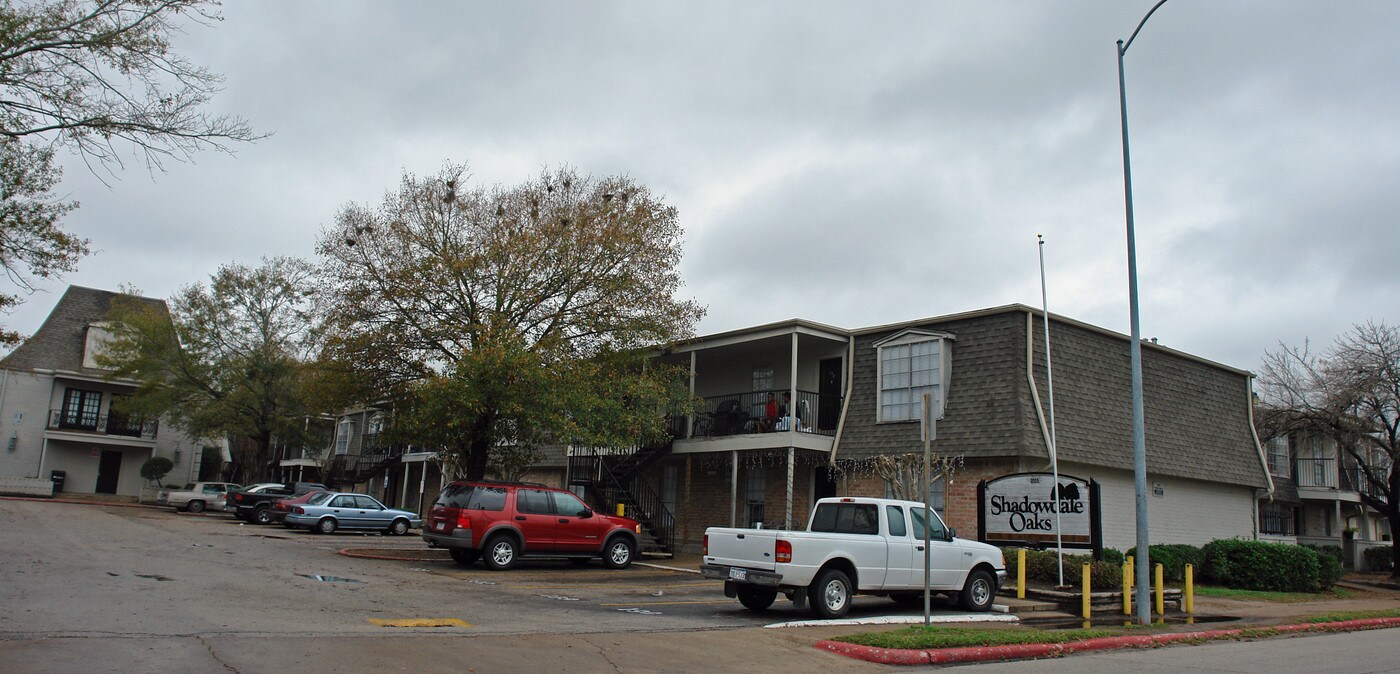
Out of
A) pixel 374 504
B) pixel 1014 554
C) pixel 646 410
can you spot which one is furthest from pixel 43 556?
pixel 1014 554

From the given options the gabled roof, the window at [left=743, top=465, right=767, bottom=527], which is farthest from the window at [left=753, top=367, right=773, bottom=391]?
the gabled roof

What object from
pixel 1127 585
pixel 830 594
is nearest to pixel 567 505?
pixel 830 594

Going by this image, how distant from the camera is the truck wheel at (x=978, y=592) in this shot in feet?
47.2

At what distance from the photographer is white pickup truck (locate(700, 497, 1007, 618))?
41.7ft

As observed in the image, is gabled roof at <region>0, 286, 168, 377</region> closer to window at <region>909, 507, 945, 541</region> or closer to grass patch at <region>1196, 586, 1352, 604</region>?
window at <region>909, 507, 945, 541</region>

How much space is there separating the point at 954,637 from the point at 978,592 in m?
3.91

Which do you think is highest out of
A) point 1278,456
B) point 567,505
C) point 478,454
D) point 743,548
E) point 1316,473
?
point 1278,456

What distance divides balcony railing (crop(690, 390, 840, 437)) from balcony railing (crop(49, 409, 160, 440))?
104ft

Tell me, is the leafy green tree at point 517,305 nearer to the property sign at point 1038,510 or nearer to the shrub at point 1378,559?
the property sign at point 1038,510

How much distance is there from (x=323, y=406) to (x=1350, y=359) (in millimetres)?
27824

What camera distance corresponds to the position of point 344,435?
155 feet

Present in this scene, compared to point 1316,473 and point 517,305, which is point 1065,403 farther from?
point 1316,473

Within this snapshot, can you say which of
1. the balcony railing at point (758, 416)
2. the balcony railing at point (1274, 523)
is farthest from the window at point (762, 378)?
the balcony railing at point (1274, 523)

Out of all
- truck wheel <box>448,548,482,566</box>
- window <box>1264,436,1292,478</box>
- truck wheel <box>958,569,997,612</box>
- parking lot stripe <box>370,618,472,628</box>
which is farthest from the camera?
window <box>1264,436,1292,478</box>
